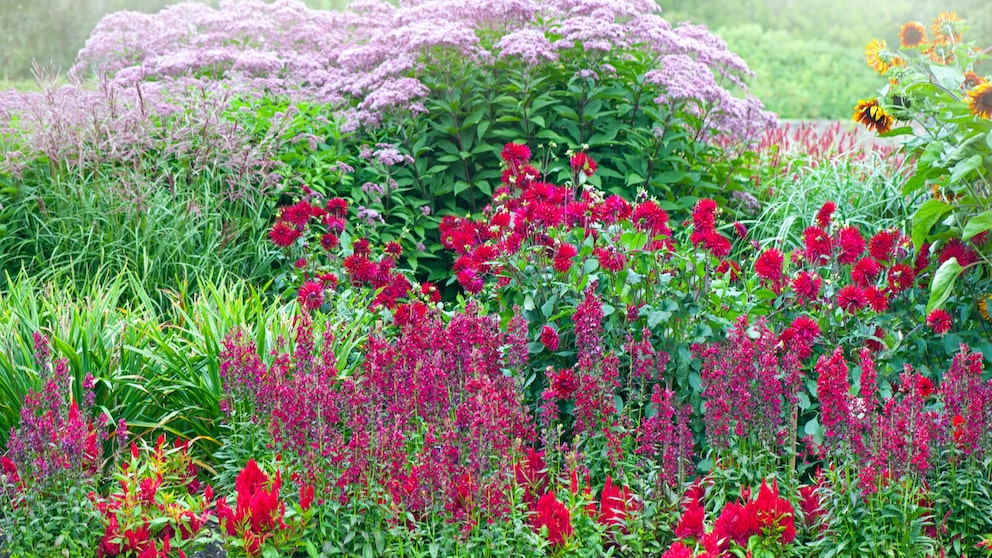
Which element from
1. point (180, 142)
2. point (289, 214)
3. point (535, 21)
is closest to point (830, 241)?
point (289, 214)

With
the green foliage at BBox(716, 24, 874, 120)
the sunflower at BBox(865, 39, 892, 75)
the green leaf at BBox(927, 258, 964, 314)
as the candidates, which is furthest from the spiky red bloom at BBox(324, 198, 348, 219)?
the green foliage at BBox(716, 24, 874, 120)

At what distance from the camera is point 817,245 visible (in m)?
3.84

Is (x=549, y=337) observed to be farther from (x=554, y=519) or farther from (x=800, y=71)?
(x=800, y=71)

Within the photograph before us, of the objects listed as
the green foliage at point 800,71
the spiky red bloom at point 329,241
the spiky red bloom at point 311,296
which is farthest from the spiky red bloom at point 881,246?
the green foliage at point 800,71

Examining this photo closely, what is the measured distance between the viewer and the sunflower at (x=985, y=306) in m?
4.05

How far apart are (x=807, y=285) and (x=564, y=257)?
0.94 metres

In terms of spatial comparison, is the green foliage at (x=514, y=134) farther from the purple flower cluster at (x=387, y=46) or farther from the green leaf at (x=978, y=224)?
the green leaf at (x=978, y=224)

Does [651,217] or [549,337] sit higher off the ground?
[651,217]

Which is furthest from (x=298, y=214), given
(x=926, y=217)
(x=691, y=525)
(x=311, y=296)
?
(x=926, y=217)

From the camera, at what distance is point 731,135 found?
6840 mm

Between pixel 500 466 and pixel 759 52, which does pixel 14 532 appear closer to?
pixel 500 466

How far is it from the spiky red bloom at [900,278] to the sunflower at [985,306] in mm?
339

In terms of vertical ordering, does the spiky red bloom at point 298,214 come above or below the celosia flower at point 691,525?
above

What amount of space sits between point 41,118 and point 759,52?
1991cm
